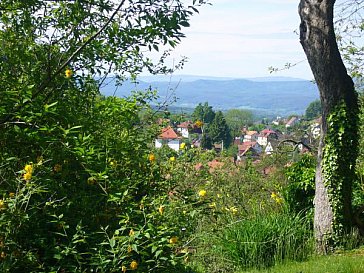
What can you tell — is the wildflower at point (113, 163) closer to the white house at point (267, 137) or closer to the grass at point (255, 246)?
the grass at point (255, 246)

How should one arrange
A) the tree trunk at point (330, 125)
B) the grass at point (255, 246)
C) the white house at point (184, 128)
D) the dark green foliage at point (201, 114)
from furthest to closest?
the tree trunk at point (330, 125)
the grass at point (255, 246)
the dark green foliage at point (201, 114)
the white house at point (184, 128)

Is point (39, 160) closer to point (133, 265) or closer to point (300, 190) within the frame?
point (133, 265)

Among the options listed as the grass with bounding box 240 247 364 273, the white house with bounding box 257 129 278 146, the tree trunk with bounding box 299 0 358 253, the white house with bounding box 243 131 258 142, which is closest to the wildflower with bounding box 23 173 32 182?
the grass with bounding box 240 247 364 273

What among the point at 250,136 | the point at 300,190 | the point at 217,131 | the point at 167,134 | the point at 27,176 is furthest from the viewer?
the point at 250,136

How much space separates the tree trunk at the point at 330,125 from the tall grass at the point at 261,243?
42.3 inches

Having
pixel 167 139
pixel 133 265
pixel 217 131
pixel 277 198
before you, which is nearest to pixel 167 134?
pixel 167 139

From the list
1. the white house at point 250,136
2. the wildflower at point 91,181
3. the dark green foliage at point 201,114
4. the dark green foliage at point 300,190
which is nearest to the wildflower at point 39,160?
the wildflower at point 91,181

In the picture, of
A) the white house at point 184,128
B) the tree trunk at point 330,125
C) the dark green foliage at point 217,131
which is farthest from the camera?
the dark green foliage at point 217,131

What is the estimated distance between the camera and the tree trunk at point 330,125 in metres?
8.18

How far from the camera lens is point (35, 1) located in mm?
3193

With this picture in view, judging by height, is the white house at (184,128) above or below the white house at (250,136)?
above

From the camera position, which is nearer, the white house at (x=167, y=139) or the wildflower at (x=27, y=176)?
the wildflower at (x=27, y=176)

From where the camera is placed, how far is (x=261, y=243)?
6.85 m

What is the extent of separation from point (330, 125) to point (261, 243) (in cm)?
255
